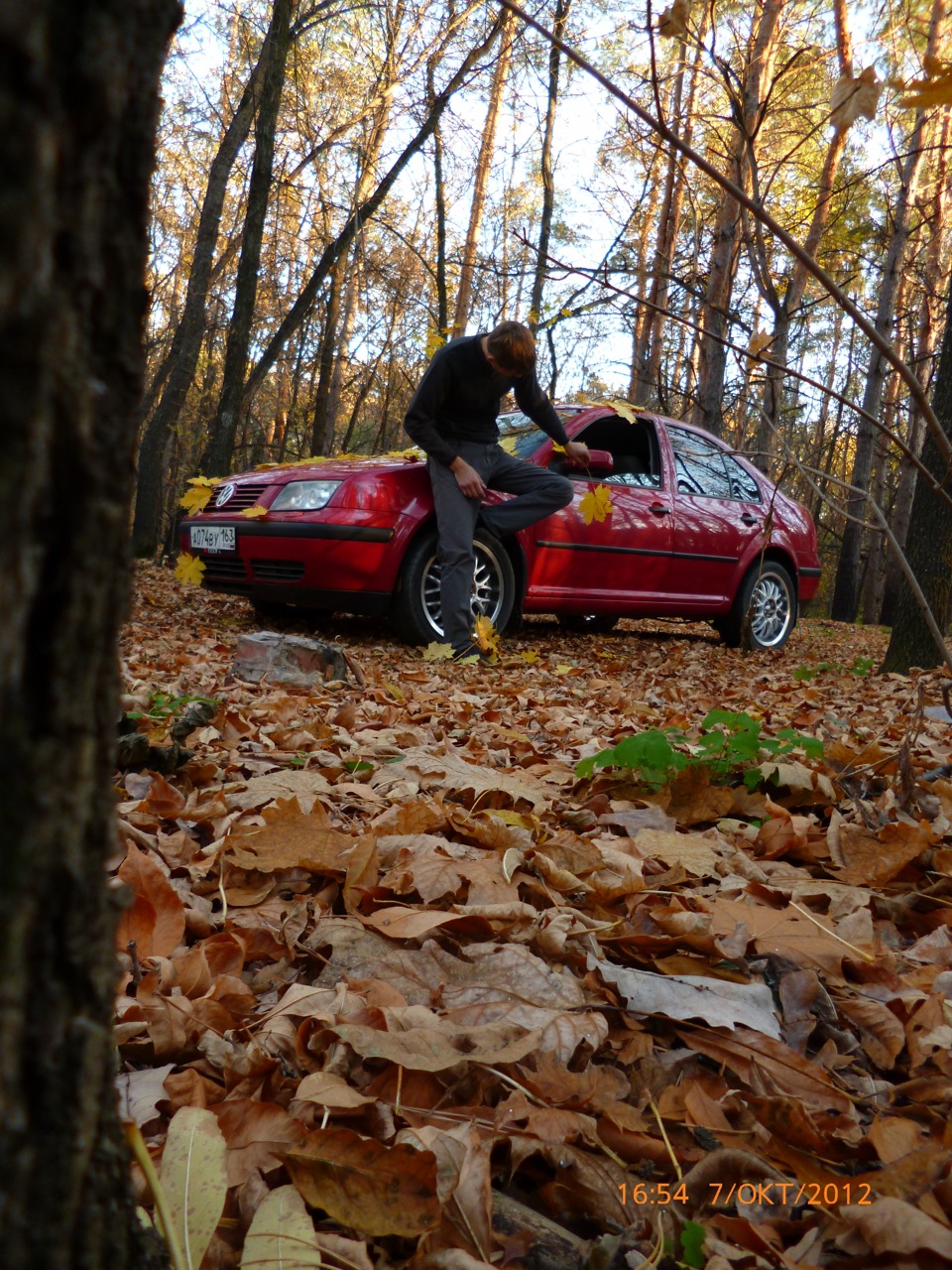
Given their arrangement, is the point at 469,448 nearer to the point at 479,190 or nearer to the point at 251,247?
the point at 251,247

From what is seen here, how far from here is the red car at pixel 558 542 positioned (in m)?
5.03

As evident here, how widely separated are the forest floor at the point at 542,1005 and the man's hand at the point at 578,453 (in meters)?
3.44

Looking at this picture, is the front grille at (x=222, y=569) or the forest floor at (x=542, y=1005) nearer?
the forest floor at (x=542, y=1005)

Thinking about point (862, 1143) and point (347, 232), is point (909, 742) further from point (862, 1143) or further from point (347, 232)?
point (347, 232)

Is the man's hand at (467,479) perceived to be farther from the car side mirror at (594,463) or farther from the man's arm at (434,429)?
the car side mirror at (594,463)

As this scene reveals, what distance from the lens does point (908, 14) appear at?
131 centimetres

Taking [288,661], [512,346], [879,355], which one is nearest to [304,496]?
[512,346]

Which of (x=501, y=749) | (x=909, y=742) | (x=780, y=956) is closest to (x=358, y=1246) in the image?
(x=780, y=956)

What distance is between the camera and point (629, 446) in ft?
22.2

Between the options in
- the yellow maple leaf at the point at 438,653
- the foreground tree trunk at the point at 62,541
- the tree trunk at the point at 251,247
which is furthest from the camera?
the tree trunk at the point at 251,247

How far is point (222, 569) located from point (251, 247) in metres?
4.77

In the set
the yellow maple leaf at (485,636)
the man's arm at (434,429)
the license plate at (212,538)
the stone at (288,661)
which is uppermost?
the man's arm at (434,429)

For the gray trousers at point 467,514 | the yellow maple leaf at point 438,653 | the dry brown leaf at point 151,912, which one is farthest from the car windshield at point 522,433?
the dry brown leaf at point 151,912
